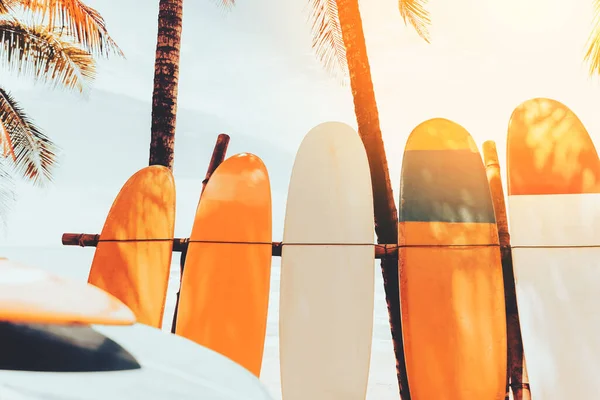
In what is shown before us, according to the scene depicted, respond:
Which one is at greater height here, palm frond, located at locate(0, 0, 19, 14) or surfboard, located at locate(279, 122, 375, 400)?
palm frond, located at locate(0, 0, 19, 14)

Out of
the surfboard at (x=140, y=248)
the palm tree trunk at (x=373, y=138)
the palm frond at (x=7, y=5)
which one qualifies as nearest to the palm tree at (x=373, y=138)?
the palm tree trunk at (x=373, y=138)

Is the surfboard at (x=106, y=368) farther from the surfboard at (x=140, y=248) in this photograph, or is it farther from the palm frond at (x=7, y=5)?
the palm frond at (x=7, y=5)

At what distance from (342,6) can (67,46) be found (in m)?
5.98

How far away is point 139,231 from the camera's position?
8.98ft

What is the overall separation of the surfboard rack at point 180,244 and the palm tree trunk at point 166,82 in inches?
48.1

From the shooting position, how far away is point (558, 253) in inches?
83.1

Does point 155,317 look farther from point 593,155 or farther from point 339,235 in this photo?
point 593,155

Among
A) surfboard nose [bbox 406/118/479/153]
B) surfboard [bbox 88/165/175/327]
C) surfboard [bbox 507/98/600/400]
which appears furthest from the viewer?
surfboard [bbox 88/165/175/327]

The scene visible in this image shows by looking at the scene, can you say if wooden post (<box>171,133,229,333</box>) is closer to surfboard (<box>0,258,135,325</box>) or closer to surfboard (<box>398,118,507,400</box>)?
surfboard (<box>398,118,507,400</box>)

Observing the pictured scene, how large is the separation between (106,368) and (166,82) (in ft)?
11.9

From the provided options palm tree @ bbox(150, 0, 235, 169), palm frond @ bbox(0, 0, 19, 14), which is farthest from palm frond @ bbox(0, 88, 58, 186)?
palm tree @ bbox(150, 0, 235, 169)

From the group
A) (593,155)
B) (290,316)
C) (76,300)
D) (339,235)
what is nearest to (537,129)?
(593,155)

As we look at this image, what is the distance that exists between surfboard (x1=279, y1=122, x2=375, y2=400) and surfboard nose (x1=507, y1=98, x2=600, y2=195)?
2.27ft

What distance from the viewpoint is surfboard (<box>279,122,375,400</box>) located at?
2205 mm
